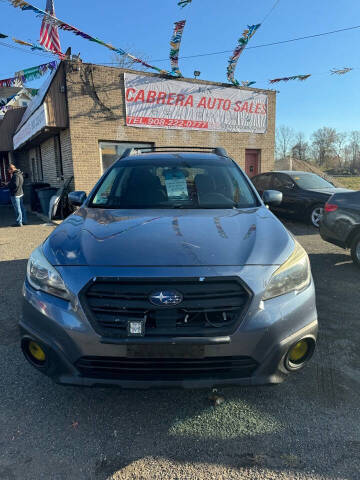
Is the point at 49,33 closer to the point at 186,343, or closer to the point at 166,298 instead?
the point at 166,298

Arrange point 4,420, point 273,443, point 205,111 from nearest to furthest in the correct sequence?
point 273,443, point 4,420, point 205,111

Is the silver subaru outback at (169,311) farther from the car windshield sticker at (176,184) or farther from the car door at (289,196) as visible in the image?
the car door at (289,196)

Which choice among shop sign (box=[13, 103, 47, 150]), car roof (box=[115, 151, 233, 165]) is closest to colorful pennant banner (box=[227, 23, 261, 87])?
shop sign (box=[13, 103, 47, 150])

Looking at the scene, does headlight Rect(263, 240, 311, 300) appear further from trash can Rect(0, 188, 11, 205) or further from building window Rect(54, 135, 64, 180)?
trash can Rect(0, 188, 11, 205)

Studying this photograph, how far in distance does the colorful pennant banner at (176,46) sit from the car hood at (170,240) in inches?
398

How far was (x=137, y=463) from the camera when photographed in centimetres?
187

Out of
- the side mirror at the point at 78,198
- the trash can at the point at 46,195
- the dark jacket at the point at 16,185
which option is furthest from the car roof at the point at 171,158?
the trash can at the point at 46,195

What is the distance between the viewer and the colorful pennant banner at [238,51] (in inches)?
438

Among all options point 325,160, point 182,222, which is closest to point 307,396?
point 182,222

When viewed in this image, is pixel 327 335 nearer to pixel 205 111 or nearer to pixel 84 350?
pixel 84 350

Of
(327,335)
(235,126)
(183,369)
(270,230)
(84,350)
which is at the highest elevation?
(235,126)

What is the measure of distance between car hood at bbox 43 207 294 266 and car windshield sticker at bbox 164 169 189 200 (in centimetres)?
45

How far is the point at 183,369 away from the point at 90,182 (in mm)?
10549

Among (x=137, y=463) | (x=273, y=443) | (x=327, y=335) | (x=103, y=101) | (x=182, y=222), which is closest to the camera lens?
(x=137, y=463)
